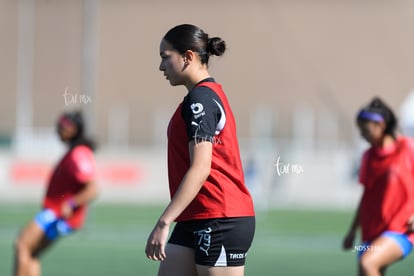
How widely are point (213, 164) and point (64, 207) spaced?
4387mm

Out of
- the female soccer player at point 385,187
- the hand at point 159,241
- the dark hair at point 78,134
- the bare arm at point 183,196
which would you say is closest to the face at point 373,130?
the female soccer player at point 385,187

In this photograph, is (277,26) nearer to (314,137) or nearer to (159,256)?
(314,137)

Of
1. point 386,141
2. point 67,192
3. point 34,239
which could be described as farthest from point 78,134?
point 386,141

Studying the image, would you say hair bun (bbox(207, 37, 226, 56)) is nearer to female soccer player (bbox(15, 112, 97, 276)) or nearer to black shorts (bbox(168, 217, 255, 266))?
black shorts (bbox(168, 217, 255, 266))

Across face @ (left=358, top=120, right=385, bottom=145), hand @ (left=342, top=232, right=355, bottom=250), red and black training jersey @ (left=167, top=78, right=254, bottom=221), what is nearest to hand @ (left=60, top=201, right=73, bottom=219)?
hand @ (left=342, top=232, right=355, bottom=250)

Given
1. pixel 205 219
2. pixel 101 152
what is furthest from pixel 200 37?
pixel 101 152

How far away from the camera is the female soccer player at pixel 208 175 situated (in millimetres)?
5164

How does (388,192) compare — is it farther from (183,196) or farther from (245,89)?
(245,89)

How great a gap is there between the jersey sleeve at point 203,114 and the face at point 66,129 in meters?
4.55

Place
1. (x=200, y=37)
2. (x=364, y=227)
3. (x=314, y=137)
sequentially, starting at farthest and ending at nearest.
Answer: (x=314, y=137) → (x=364, y=227) → (x=200, y=37)

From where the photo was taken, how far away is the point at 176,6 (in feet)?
120

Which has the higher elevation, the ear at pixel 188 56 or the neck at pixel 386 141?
the ear at pixel 188 56

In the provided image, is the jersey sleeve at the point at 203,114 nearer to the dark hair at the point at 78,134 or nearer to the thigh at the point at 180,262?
the thigh at the point at 180,262

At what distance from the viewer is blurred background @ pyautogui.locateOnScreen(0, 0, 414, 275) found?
73.6 ft
